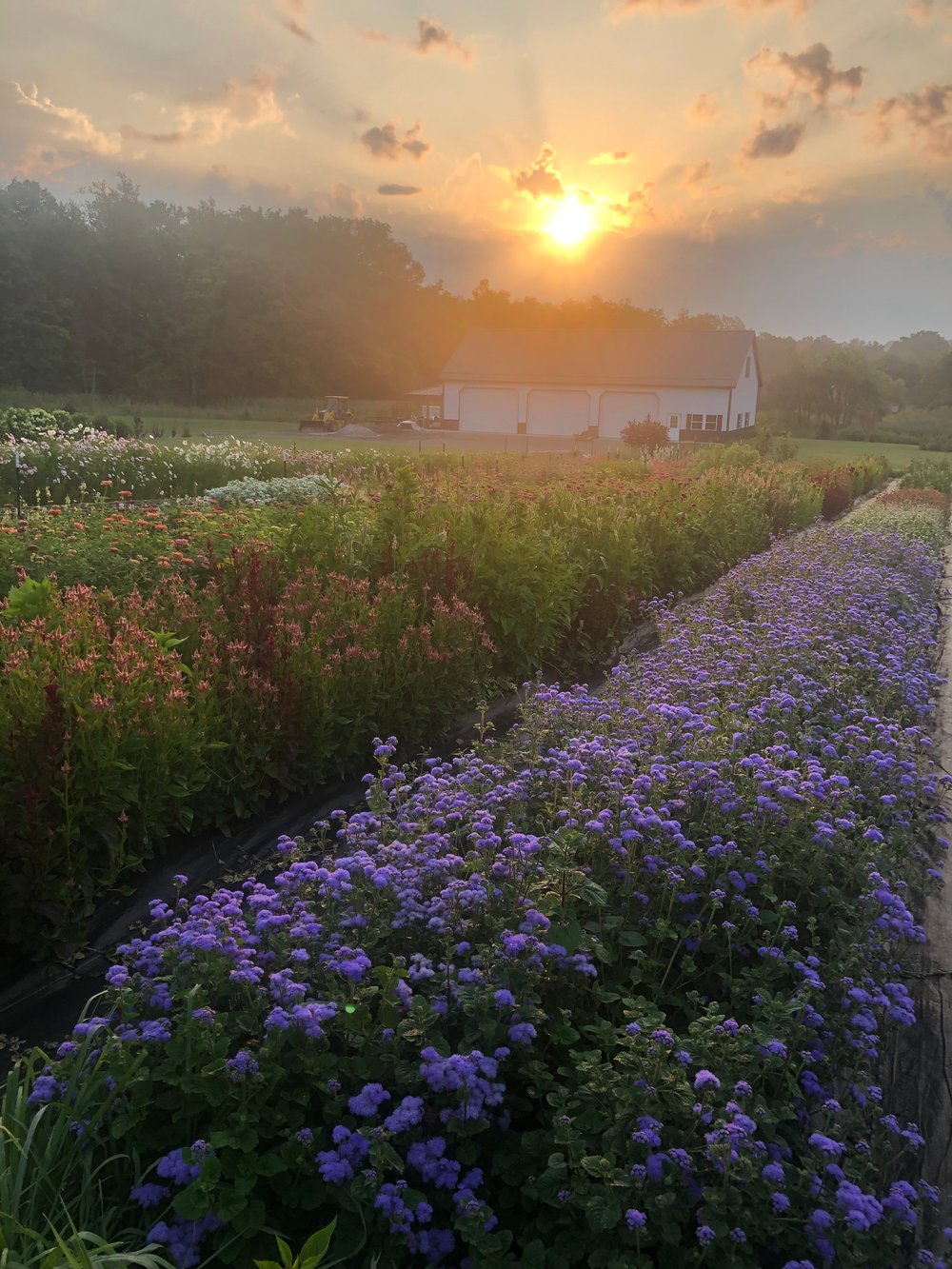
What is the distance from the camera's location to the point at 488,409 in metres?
45.6

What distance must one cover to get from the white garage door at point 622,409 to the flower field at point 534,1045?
4286cm

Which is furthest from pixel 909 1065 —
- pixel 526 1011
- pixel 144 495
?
pixel 144 495

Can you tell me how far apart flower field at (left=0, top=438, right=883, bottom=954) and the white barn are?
1447 inches

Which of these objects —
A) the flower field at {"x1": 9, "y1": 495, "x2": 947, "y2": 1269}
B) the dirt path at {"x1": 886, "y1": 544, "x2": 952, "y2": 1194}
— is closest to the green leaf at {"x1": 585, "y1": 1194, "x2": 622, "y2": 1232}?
the flower field at {"x1": 9, "y1": 495, "x2": 947, "y2": 1269}

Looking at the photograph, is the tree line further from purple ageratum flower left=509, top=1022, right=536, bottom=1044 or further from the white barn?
purple ageratum flower left=509, top=1022, right=536, bottom=1044

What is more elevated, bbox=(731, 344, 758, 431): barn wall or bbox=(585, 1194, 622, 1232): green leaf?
bbox=(731, 344, 758, 431): barn wall

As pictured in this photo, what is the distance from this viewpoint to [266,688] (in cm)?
428

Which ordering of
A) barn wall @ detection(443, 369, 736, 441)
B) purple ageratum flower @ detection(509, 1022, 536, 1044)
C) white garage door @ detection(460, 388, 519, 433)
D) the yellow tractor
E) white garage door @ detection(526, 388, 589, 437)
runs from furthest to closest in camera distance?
white garage door @ detection(460, 388, 519, 433), white garage door @ detection(526, 388, 589, 437), barn wall @ detection(443, 369, 736, 441), the yellow tractor, purple ageratum flower @ detection(509, 1022, 536, 1044)

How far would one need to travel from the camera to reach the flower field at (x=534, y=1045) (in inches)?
70.1

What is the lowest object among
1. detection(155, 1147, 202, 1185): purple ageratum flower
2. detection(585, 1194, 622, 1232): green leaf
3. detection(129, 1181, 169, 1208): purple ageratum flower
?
detection(129, 1181, 169, 1208): purple ageratum flower

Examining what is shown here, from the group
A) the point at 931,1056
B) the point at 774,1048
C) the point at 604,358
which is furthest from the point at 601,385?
the point at 774,1048

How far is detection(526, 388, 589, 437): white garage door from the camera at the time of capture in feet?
147

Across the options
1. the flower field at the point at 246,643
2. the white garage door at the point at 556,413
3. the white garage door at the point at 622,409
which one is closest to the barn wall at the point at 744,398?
the white garage door at the point at 622,409

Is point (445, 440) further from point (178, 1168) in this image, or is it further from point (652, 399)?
point (178, 1168)
